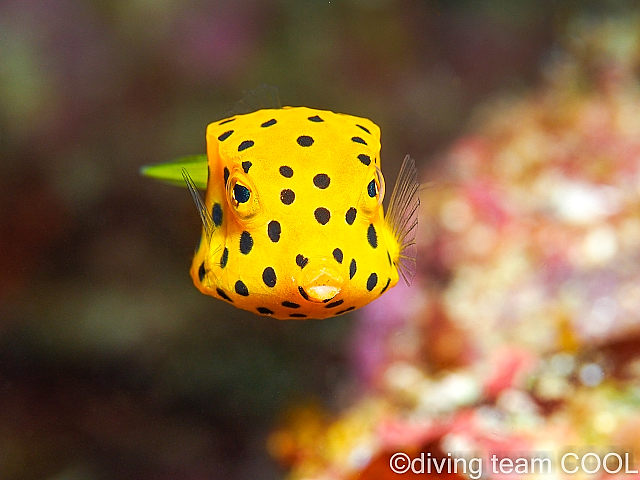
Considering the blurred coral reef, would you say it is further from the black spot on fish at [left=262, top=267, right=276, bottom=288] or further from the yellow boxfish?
the black spot on fish at [left=262, top=267, right=276, bottom=288]

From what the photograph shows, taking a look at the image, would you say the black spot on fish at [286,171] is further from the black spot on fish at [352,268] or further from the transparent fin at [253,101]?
the transparent fin at [253,101]

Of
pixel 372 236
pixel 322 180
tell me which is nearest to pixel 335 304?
pixel 372 236

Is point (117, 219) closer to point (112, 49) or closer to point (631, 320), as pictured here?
point (112, 49)

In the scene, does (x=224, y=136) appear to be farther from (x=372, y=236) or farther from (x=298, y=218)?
(x=372, y=236)

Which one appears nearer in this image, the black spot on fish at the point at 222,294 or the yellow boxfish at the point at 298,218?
the yellow boxfish at the point at 298,218

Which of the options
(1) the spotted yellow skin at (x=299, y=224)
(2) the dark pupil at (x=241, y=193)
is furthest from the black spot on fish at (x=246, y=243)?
(2) the dark pupil at (x=241, y=193)

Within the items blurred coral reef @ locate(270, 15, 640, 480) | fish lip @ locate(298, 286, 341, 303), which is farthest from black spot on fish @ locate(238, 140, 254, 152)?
blurred coral reef @ locate(270, 15, 640, 480)

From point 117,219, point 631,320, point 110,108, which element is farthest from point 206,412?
point 631,320

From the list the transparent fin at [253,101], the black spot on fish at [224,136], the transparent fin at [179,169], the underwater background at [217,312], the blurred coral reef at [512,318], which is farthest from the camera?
the underwater background at [217,312]
